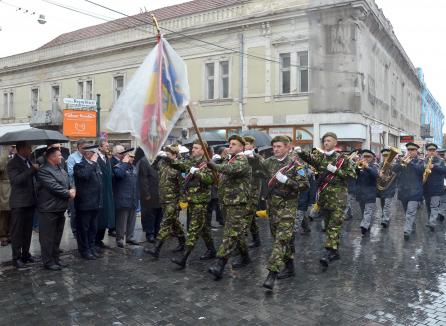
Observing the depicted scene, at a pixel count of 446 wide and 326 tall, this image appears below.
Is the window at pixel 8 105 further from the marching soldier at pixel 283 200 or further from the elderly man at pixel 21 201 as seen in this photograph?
the marching soldier at pixel 283 200

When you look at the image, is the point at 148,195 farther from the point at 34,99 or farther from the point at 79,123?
the point at 34,99

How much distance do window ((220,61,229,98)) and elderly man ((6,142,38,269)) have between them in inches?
686

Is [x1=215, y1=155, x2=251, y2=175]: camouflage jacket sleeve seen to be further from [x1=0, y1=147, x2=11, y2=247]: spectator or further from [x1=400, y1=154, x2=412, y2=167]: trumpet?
[x1=400, y1=154, x2=412, y2=167]: trumpet

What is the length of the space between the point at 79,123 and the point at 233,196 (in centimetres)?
1411

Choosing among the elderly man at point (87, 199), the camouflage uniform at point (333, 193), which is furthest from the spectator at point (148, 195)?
the camouflage uniform at point (333, 193)

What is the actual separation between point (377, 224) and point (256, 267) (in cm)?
529

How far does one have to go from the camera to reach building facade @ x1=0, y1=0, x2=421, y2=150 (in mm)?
20391

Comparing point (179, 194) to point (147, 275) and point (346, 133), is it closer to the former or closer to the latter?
point (147, 275)

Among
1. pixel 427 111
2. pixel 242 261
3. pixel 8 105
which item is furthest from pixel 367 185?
pixel 427 111

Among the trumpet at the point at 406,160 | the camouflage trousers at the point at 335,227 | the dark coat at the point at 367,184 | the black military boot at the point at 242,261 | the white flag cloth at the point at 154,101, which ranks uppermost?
the white flag cloth at the point at 154,101

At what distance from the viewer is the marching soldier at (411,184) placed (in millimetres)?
9023

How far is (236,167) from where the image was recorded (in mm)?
5859

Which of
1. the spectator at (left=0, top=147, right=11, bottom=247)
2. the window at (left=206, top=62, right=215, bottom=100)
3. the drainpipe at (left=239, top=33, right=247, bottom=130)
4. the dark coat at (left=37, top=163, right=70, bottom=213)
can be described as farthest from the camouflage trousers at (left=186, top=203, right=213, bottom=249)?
the window at (left=206, top=62, right=215, bottom=100)

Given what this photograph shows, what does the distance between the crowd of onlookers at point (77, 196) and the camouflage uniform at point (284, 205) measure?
115 inches
